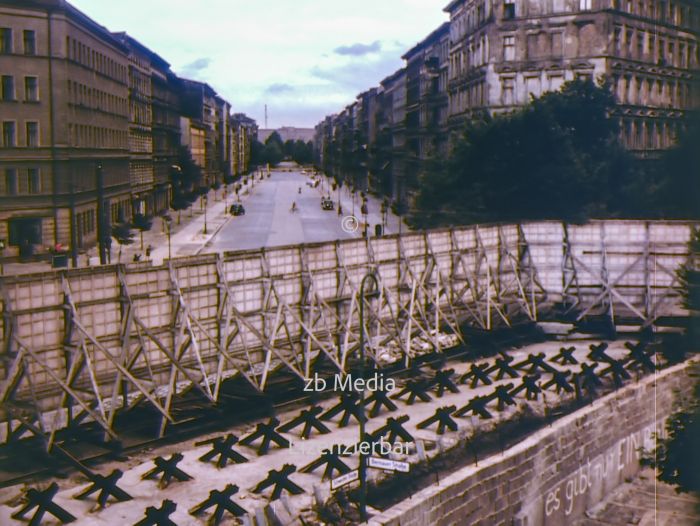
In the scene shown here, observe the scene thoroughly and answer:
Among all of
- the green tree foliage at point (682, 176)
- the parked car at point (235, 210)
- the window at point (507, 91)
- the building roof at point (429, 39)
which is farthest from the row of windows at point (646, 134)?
the parked car at point (235, 210)

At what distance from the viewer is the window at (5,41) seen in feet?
105

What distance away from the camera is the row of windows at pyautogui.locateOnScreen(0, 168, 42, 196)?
34469mm

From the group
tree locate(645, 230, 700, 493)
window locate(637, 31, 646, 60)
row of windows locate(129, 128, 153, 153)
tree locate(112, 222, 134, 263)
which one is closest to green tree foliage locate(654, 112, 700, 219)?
tree locate(645, 230, 700, 493)

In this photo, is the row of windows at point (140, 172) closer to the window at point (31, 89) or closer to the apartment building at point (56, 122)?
the apartment building at point (56, 122)

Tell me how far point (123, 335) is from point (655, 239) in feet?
72.6

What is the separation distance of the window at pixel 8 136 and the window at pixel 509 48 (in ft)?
105

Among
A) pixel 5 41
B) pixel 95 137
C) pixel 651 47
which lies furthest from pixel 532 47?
pixel 5 41

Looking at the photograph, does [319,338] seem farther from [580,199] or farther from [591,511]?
[580,199]

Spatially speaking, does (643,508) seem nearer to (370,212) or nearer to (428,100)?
(370,212)

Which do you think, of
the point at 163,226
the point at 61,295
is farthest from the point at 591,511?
the point at 163,226

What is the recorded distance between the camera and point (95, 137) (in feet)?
105

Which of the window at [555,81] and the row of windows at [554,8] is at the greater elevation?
the row of windows at [554,8]

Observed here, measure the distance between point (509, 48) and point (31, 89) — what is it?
102 ft

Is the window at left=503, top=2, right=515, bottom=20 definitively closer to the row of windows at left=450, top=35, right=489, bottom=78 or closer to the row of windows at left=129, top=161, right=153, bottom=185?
the row of windows at left=450, top=35, right=489, bottom=78
